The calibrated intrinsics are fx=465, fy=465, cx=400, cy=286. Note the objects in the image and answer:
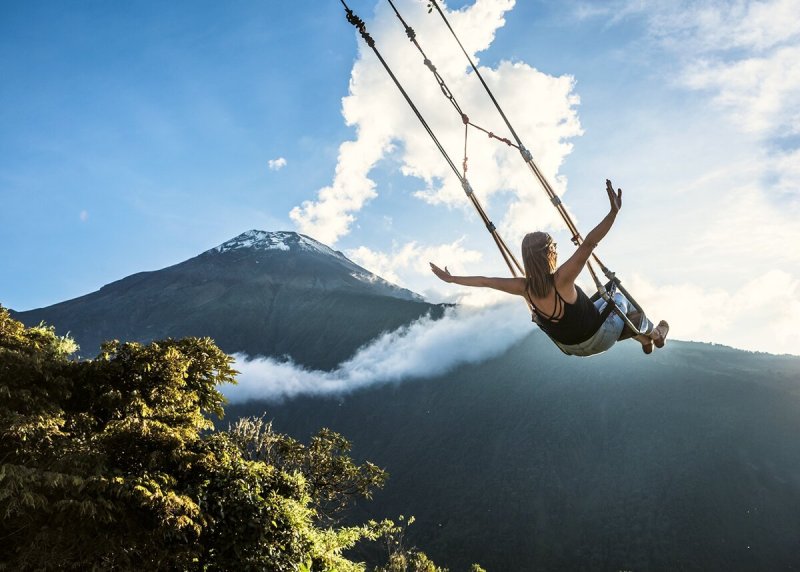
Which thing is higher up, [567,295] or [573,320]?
[567,295]

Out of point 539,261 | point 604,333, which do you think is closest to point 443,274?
point 539,261

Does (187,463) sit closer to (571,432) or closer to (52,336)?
(52,336)

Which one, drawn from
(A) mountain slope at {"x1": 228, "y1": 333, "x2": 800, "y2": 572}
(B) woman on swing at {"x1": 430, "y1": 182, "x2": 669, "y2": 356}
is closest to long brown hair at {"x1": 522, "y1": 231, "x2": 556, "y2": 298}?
(B) woman on swing at {"x1": 430, "y1": 182, "x2": 669, "y2": 356}

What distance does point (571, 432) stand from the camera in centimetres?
15662

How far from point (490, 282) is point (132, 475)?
6.42 meters

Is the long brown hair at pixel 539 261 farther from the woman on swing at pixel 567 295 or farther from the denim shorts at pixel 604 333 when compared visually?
the denim shorts at pixel 604 333

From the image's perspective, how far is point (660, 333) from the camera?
14.5 feet

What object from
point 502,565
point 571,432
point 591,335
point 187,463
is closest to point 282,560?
point 187,463

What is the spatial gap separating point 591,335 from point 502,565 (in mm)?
128218

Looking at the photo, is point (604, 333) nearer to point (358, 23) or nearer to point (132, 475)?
point (358, 23)

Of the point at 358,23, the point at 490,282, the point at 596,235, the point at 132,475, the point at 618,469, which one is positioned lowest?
the point at 618,469

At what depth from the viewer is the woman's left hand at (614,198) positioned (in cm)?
292

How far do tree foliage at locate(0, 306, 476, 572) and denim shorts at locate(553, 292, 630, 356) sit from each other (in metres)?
5.40

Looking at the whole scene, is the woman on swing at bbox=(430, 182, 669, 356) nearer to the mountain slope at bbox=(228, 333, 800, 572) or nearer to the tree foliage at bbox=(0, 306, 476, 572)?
the tree foliage at bbox=(0, 306, 476, 572)
